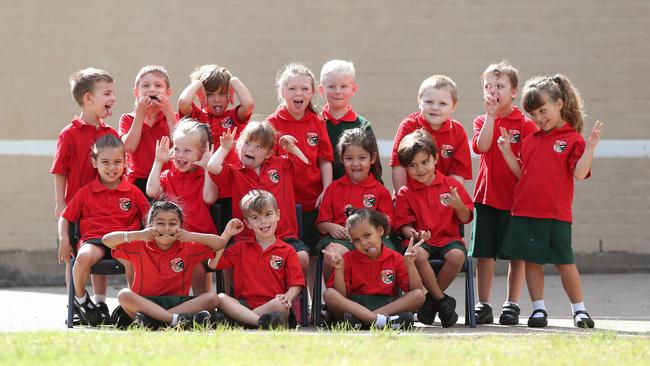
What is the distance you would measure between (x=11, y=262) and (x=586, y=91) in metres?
5.81

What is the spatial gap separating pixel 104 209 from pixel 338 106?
1.71m

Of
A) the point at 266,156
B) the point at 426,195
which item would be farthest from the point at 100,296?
the point at 426,195

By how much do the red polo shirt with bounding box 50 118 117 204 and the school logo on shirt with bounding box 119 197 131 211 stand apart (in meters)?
0.40

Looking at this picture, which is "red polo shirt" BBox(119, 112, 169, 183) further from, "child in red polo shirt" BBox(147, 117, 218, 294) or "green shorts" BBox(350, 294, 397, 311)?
"green shorts" BBox(350, 294, 397, 311)

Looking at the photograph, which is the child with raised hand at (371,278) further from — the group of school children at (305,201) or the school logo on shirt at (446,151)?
the school logo on shirt at (446,151)

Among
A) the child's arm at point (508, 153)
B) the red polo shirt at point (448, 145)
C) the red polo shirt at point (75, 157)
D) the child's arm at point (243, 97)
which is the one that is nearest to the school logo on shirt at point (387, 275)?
the red polo shirt at point (448, 145)

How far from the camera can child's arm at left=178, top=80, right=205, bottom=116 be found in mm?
7500

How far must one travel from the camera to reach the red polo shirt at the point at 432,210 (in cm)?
731

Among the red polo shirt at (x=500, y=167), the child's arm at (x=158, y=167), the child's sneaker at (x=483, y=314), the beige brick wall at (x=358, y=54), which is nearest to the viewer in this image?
the child's arm at (x=158, y=167)

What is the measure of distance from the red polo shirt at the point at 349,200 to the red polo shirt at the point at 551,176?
857 mm

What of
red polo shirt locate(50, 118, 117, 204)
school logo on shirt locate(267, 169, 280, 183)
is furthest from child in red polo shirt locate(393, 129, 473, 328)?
red polo shirt locate(50, 118, 117, 204)

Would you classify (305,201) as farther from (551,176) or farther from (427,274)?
(551,176)

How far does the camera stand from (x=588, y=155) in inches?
278

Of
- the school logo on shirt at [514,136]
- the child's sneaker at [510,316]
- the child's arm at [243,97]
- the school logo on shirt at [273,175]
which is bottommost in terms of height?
the child's sneaker at [510,316]
